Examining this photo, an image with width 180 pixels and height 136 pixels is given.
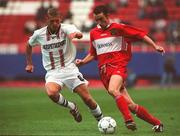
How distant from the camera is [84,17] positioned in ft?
117

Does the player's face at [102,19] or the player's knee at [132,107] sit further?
the player's face at [102,19]

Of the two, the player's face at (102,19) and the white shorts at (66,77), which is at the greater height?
the player's face at (102,19)

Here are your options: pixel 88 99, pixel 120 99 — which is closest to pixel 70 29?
pixel 88 99

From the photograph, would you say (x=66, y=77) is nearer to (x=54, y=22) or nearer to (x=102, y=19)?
(x=54, y=22)

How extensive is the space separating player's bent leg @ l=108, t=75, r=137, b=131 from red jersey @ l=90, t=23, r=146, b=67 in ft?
1.41

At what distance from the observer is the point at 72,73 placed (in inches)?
491

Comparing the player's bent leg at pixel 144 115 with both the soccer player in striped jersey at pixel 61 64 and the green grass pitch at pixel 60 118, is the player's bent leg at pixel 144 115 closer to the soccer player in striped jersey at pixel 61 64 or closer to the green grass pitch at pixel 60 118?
the green grass pitch at pixel 60 118

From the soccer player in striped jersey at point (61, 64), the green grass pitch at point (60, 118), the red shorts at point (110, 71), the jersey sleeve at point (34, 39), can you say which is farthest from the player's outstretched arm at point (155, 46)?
the jersey sleeve at point (34, 39)

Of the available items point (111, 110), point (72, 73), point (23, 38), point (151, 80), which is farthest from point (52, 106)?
point (23, 38)

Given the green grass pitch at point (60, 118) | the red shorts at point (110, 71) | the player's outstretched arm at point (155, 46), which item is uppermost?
the player's outstretched arm at point (155, 46)

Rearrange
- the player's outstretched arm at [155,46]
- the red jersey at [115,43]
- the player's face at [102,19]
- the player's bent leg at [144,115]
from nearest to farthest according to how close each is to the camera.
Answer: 1. the player's outstretched arm at [155,46]
2. the player's bent leg at [144,115]
3. the player's face at [102,19]
4. the red jersey at [115,43]

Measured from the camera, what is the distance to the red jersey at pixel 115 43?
11.9 meters

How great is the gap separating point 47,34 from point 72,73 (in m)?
0.91

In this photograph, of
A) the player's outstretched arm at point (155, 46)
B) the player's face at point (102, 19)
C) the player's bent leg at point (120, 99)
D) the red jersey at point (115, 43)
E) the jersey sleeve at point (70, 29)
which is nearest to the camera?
the player's bent leg at point (120, 99)
